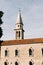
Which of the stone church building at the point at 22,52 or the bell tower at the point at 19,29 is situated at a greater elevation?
the bell tower at the point at 19,29

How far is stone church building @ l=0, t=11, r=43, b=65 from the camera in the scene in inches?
2019

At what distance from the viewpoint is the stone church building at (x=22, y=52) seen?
5128cm

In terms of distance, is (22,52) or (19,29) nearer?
(22,52)

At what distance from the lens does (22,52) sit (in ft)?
174

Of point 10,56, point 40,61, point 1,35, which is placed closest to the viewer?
point 40,61

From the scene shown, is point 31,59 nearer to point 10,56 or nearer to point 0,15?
point 10,56

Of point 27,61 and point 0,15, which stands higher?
point 0,15

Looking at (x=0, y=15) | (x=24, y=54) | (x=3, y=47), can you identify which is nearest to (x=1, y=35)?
(x=0, y=15)

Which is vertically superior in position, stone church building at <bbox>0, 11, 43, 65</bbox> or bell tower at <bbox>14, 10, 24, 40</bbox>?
bell tower at <bbox>14, 10, 24, 40</bbox>

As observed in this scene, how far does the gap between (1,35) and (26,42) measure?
16.5 meters

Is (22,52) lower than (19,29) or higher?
lower

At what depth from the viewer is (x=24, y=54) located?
52656 millimetres

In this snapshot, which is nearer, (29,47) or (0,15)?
(29,47)

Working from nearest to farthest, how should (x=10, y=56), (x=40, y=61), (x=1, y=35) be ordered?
(x=40, y=61) < (x=10, y=56) < (x=1, y=35)
